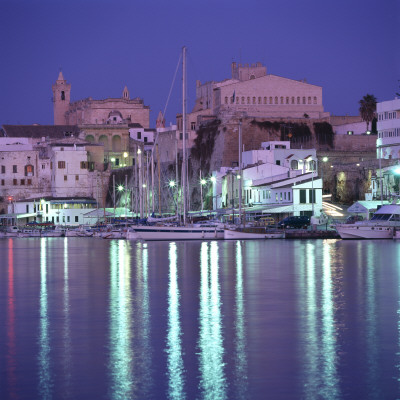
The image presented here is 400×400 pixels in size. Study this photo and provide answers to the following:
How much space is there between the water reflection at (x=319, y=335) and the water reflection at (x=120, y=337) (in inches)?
113

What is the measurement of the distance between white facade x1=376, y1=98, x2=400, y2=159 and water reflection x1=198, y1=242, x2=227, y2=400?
46.3 meters

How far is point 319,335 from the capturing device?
1809 centimetres

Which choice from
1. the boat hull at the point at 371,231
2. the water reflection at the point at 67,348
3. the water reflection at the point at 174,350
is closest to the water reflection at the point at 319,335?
the water reflection at the point at 174,350

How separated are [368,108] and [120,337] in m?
74.7

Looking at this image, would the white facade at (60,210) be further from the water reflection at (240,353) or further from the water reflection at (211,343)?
the water reflection at (240,353)

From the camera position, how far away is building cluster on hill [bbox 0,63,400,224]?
230 ft

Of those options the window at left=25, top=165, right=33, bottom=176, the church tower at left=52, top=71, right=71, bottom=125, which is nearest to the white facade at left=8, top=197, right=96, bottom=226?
the window at left=25, top=165, right=33, bottom=176

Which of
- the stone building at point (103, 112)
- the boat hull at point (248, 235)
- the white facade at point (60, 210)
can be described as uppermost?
the stone building at point (103, 112)

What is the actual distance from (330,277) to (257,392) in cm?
1688

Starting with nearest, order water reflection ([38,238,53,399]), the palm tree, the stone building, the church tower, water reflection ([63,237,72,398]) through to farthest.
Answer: water reflection ([38,238,53,399]) → water reflection ([63,237,72,398]) → the palm tree → the stone building → the church tower

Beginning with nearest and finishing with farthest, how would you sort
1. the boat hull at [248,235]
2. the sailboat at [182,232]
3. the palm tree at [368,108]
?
the sailboat at [182,232], the boat hull at [248,235], the palm tree at [368,108]

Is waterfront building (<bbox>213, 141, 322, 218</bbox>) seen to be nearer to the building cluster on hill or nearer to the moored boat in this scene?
the building cluster on hill

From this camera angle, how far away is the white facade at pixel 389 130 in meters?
73.9

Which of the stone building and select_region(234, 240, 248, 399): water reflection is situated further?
the stone building
